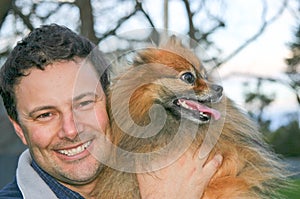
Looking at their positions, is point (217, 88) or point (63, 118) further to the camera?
point (217, 88)

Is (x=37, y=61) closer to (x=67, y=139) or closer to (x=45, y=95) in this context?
(x=45, y=95)

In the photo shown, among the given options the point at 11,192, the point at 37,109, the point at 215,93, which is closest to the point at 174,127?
the point at 215,93

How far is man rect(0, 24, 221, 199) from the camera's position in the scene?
2635mm

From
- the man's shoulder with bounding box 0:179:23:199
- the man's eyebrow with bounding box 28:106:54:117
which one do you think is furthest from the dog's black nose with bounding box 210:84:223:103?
the man's shoulder with bounding box 0:179:23:199

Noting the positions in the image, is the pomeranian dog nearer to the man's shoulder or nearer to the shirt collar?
the shirt collar

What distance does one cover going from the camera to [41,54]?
2.65 meters

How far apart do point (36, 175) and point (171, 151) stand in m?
0.68

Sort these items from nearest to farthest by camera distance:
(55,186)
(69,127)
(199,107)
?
(69,127) → (55,186) → (199,107)

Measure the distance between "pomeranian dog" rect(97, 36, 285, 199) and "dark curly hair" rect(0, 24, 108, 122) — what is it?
26 cm

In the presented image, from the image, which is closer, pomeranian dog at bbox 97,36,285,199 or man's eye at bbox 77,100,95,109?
man's eye at bbox 77,100,95,109

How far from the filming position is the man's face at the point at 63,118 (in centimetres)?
263

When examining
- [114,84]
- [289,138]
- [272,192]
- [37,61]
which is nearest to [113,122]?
[114,84]

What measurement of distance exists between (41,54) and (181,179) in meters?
0.89

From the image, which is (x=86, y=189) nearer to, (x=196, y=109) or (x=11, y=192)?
(x=11, y=192)
